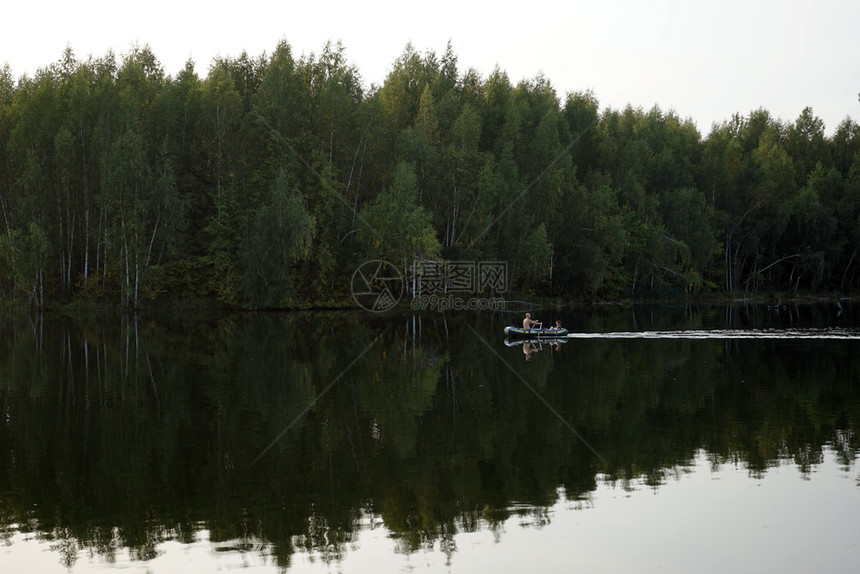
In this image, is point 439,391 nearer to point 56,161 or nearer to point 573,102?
point 56,161

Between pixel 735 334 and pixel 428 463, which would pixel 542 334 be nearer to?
pixel 735 334

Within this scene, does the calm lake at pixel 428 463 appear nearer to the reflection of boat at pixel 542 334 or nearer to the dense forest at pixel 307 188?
the reflection of boat at pixel 542 334

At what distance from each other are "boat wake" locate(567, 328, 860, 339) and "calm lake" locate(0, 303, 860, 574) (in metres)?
8.10

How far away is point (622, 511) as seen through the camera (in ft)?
39.5

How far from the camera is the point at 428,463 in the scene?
14602 mm

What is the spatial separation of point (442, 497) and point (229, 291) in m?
46.4

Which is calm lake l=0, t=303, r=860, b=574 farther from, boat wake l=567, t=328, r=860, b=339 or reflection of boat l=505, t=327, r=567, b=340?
boat wake l=567, t=328, r=860, b=339

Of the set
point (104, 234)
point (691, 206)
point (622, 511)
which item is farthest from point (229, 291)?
point (622, 511)

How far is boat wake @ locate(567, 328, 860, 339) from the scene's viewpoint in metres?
38.5

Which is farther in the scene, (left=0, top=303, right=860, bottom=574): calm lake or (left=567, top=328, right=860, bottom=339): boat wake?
(left=567, top=328, right=860, bottom=339): boat wake

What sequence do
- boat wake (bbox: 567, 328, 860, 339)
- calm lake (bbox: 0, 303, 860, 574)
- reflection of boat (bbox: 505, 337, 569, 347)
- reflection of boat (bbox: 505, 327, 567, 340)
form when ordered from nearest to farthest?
1. calm lake (bbox: 0, 303, 860, 574)
2. reflection of boat (bbox: 505, 337, 569, 347)
3. reflection of boat (bbox: 505, 327, 567, 340)
4. boat wake (bbox: 567, 328, 860, 339)

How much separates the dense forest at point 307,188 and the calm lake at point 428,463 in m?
26.3

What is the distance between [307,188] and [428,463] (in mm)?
46441

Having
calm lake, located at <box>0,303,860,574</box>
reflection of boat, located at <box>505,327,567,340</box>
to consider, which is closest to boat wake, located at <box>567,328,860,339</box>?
reflection of boat, located at <box>505,327,567,340</box>
